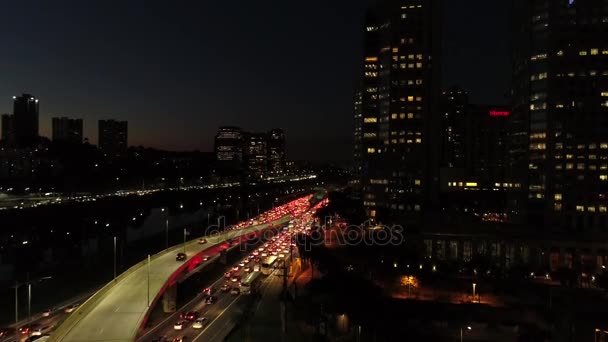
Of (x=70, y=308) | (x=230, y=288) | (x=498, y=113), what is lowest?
(x=230, y=288)

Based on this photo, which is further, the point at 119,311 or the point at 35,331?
the point at 35,331

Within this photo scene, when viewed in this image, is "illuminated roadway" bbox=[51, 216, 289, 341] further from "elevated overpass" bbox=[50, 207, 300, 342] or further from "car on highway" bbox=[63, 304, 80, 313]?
"car on highway" bbox=[63, 304, 80, 313]

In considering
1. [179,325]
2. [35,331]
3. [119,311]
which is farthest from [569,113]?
[35,331]

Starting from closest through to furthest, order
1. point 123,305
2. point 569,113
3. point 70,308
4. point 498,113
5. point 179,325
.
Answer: point 123,305
point 179,325
point 70,308
point 569,113
point 498,113

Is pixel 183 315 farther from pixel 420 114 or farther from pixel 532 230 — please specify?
pixel 420 114

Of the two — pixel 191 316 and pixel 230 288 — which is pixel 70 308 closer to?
pixel 191 316

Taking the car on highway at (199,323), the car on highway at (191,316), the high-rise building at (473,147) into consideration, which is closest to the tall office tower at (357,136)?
the high-rise building at (473,147)

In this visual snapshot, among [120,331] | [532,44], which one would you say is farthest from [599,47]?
[120,331]
